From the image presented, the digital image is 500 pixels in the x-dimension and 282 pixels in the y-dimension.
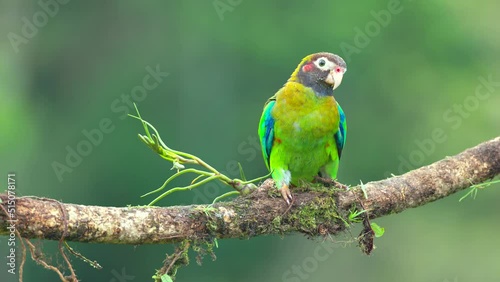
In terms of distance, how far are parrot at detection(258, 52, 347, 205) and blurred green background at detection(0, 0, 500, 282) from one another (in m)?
7.59

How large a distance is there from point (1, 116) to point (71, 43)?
199 cm

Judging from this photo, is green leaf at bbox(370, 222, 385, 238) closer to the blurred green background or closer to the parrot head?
the parrot head

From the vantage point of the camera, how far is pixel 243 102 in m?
15.0

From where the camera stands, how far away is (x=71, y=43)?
49.6 ft

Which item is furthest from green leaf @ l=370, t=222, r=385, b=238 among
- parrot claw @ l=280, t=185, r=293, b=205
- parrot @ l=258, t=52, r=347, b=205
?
parrot @ l=258, t=52, r=347, b=205

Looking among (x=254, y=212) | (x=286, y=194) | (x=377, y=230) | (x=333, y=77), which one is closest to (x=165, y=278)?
(x=254, y=212)

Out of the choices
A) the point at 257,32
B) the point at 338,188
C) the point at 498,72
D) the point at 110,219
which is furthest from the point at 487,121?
the point at 110,219

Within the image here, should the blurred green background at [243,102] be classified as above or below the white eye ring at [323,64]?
above

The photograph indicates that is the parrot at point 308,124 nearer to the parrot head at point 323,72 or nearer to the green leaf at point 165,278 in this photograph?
the parrot head at point 323,72

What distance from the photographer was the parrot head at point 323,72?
5.14 metres

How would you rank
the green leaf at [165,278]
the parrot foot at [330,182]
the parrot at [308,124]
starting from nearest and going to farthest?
the green leaf at [165,278], the parrot foot at [330,182], the parrot at [308,124]

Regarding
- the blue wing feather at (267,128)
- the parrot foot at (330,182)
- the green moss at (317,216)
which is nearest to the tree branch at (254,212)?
the green moss at (317,216)

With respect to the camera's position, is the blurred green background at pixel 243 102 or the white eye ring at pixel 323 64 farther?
the blurred green background at pixel 243 102

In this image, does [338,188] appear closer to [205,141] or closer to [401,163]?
[205,141]
